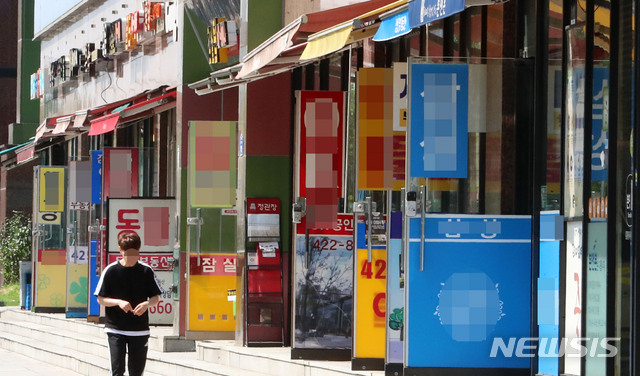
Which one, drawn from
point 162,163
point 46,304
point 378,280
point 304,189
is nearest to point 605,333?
point 378,280

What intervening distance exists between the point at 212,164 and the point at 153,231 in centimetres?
307

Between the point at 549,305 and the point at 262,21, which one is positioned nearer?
the point at 549,305

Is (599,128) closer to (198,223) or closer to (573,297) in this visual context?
(573,297)

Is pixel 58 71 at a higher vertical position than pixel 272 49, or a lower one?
higher

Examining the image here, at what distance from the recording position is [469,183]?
10.2 meters

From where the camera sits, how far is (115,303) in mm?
10930

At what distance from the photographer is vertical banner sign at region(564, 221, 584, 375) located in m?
9.25

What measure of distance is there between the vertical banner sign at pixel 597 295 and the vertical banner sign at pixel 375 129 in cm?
276

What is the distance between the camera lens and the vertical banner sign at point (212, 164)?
16.4 metres

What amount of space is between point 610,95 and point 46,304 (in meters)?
17.8

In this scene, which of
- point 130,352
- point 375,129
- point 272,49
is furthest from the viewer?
point 272,49

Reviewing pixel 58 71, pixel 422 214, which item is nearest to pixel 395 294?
pixel 422 214

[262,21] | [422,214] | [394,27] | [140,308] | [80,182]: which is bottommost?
[140,308]

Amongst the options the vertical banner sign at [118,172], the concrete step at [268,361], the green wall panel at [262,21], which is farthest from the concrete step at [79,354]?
the green wall panel at [262,21]
